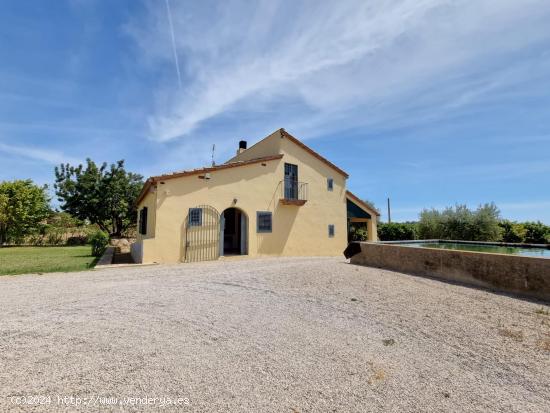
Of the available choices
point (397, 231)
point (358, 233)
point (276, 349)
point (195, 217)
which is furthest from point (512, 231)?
point (276, 349)

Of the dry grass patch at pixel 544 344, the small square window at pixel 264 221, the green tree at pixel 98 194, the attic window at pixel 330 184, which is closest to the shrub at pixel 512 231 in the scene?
the attic window at pixel 330 184

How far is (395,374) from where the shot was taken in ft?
10.8

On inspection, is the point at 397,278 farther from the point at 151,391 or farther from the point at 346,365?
the point at 151,391

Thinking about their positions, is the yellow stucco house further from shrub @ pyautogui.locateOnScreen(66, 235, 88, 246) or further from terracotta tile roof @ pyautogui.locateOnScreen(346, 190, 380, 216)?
shrub @ pyautogui.locateOnScreen(66, 235, 88, 246)

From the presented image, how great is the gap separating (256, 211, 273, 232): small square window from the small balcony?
1.25m

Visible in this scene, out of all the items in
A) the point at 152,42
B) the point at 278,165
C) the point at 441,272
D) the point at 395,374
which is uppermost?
the point at 152,42

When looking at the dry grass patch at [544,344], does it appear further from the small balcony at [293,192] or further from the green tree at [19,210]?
the green tree at [19,210]

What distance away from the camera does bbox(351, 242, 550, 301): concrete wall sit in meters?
6.19

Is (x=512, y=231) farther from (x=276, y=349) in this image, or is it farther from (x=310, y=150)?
(x=276, y=349)

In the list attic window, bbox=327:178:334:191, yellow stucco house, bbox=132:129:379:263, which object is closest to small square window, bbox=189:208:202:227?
yellow stucco house, bbox=132:129:379:263

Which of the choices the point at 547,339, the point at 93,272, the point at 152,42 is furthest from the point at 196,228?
the point at 547,339

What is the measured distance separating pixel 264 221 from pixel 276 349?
1193 cm

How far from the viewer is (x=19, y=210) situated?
25.2 meters

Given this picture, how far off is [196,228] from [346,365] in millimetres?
10947
